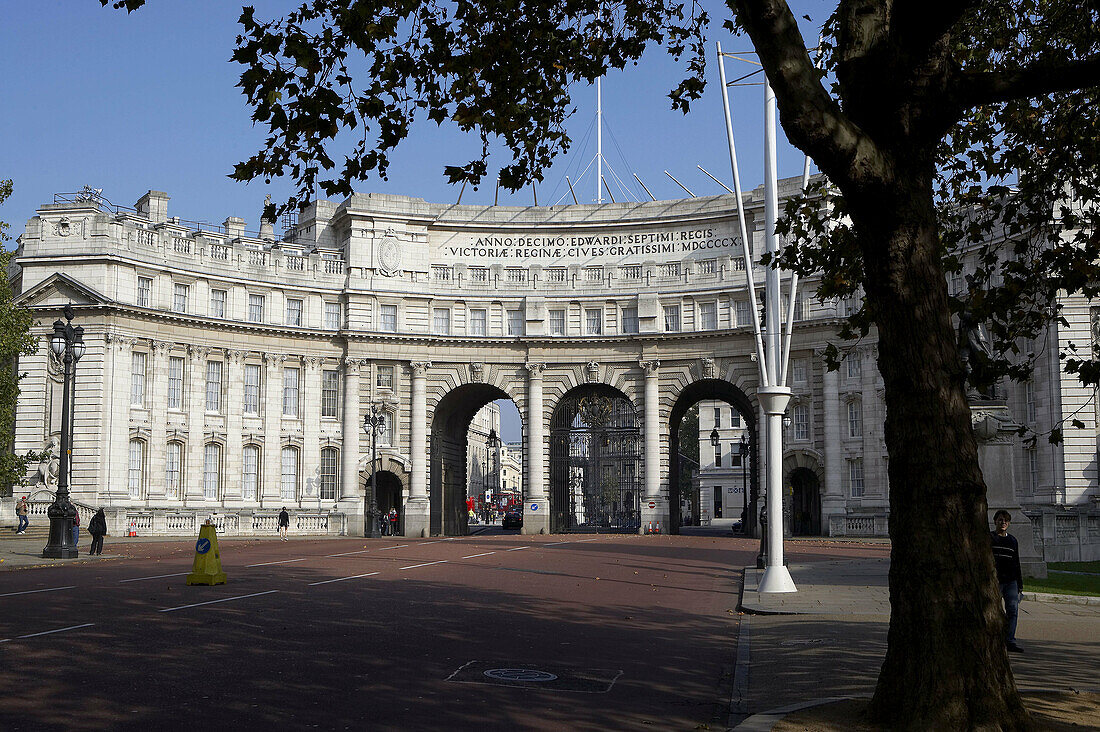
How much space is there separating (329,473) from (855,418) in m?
30.2

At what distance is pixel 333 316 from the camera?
61344 millimetres

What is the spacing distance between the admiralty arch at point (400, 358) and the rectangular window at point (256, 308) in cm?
11

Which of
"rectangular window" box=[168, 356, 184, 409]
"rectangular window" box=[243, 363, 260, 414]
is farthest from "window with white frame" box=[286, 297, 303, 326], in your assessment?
"rectangular window" box=[168, 356, 184, 409]

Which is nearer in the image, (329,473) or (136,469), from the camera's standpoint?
(136,469)

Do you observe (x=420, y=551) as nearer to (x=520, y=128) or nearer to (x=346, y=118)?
(x=520, y=128)

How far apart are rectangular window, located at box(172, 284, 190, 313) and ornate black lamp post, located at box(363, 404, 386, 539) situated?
11.7 m

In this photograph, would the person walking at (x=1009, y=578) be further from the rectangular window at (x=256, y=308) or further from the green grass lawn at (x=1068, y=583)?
the rectangular window at (x=256, y=308)

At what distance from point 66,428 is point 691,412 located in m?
90.3

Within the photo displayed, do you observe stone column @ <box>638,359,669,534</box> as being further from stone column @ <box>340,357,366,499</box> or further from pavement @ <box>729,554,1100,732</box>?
pavement @ <box>729,554,1100,732</box>

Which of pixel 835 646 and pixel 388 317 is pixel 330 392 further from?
pixel 835 646

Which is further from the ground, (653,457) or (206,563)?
(653,457)

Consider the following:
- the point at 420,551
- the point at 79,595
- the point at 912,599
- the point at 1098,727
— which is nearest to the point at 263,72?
the point at 912,599

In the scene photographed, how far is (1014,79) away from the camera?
8.66m

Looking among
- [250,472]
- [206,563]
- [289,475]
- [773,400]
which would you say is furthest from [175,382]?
[773,400]
